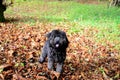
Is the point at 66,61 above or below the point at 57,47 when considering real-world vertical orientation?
below

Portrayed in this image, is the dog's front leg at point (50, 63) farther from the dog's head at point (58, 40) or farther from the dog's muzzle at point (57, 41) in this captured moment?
the dog's muzzle at point (57, 41)

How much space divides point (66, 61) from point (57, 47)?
6.98 ft

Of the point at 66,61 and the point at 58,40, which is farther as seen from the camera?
the point at 66,61

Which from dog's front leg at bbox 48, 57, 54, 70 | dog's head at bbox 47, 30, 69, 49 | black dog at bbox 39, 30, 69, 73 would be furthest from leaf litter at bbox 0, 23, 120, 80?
dog's head at bbox 47, 30, 69, 49

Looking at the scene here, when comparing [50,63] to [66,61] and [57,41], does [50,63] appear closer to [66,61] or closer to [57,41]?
[57,41]

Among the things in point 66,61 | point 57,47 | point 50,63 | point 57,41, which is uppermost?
point 57,41

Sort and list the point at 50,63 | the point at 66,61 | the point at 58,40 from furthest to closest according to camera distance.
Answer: the point at 66,61, the point at 50,63, the point at 58,40

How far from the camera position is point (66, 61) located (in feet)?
30.3

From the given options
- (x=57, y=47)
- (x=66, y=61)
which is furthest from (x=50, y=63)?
(x=66, y=61)

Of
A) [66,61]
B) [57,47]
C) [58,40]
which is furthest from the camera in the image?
[66,61]

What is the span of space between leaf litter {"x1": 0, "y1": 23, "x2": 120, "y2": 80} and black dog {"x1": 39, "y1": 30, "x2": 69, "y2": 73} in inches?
10.4

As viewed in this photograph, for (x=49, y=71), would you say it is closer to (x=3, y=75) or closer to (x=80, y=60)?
(x=3, y=75)

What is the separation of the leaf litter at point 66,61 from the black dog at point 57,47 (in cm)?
27

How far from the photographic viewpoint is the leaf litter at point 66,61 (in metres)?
7.29
